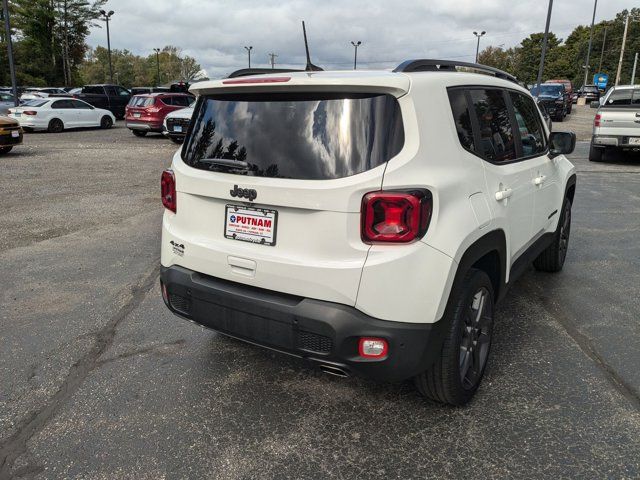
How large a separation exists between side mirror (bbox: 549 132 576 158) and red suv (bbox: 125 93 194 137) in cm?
1862

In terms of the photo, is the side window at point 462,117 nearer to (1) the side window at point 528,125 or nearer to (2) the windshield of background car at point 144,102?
(1) the side window at point 528,125

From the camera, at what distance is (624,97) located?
13.9 meters

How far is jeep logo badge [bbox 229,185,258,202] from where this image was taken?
8.79 feet

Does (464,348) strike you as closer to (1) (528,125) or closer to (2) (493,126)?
(2) (493,126)

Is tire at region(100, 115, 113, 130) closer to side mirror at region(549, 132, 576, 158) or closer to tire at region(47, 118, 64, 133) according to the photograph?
tire at region(47, 118, 64, 133)

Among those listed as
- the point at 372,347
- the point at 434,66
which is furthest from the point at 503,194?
the point at 372,347

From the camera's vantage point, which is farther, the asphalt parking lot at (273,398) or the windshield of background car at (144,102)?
the windshield of background car at (144,102)

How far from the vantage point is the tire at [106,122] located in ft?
81.8

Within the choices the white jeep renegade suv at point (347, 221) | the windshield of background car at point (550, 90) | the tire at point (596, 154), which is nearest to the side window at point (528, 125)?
the white jeep renegade suv at point (347, 221)

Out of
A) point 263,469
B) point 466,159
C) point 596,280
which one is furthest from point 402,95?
point 596,280

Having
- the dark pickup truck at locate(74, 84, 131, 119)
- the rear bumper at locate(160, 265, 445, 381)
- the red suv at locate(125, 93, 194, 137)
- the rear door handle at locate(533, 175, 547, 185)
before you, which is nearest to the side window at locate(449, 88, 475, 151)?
the rear bumper at locate(160, 265, 445, 381)

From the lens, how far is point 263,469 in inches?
99.2

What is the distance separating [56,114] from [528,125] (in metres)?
22.5

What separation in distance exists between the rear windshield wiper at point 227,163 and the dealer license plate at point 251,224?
200mm
